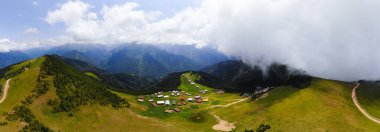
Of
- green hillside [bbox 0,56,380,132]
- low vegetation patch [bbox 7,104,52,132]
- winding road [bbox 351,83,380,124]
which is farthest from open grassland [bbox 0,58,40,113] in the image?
winding road [bbox 351,83,380,124]

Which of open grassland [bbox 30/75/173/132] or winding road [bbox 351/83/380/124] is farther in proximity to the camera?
winding road [bbox 351/83/380/124]

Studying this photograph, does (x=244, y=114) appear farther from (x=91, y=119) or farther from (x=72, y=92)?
(x=72, y=92)

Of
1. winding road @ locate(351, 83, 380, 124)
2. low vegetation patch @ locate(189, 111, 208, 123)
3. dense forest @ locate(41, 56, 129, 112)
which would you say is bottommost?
low vegetation patch @ locate(189, 111, 208, 123)

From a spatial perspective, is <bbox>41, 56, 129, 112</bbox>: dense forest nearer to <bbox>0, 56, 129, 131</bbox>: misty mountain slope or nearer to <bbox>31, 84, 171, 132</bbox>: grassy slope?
<bbox>0, 56, 129, 131</bbox>: misty mountain slope

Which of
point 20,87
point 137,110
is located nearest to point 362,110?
point 137,110

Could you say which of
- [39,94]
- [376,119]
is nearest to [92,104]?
[39,94]

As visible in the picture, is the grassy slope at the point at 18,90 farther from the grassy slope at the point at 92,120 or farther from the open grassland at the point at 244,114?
the grassy slope at the point at 92,120
